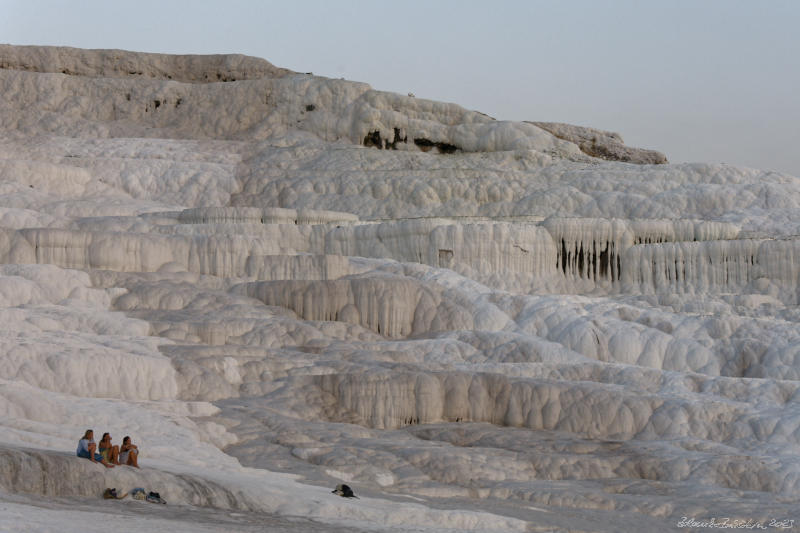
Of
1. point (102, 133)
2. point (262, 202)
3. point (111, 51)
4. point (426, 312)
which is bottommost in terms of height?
point (426, 312)

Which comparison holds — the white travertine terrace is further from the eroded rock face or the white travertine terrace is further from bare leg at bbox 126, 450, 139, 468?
the eroded rock face

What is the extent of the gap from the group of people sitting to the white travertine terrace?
2.10ft

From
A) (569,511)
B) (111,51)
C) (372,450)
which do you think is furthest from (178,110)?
(569,511)

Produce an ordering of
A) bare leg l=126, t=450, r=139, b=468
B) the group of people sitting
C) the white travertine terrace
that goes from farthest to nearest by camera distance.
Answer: the white travertine terrace < bare leg l=126, t=450, r=139, b=468 < the group of people sitting

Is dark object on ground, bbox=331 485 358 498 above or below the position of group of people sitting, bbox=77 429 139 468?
below

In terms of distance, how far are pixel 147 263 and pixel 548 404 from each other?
1479 cm

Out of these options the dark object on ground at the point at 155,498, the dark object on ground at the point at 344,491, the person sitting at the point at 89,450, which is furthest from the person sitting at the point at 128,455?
the dark object on ground at the point at 344,491

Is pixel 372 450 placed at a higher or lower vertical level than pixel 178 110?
lower

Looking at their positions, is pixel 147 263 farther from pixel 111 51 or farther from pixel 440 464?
pixel 111 51

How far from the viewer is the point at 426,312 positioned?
32.5 meters

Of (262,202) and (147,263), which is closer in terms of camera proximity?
(147,263)

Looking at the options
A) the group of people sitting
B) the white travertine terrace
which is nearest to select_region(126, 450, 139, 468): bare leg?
the group of people sitting

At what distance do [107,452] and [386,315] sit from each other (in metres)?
15.9

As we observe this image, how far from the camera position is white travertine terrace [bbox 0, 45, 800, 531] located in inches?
806
